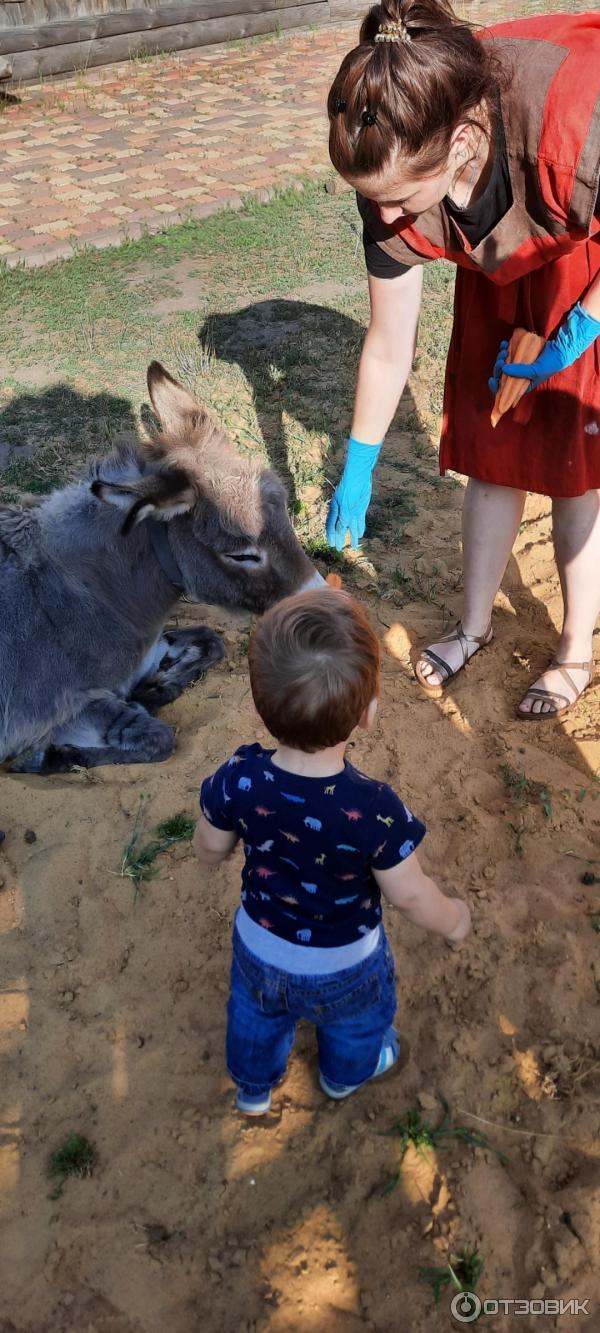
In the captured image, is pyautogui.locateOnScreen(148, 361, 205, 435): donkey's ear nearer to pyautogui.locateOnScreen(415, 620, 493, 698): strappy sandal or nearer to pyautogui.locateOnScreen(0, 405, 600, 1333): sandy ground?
pyautogui.locateOnScreen(0, 405, 600, 1333): sandy ground

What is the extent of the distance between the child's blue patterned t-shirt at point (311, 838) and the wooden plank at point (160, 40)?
1156cm

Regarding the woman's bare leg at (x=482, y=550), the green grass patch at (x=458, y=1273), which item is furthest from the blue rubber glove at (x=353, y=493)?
the green grass patch at (x=458, y=1273)

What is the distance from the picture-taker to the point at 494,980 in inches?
98.9

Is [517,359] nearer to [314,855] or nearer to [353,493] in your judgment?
[353,493]

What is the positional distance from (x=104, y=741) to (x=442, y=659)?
1.37 metres

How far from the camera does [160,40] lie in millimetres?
11500

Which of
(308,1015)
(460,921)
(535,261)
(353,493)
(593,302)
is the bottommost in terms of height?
(308,1015)

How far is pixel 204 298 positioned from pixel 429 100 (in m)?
4.95

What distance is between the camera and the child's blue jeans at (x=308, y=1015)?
2.04 m

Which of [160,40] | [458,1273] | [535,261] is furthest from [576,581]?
[160,40]

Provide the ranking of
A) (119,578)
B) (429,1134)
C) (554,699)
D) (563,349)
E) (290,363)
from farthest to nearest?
1. (290,363)
2. (119,578)
3. (554,699)
4. (563,349)
5. (429,1134)

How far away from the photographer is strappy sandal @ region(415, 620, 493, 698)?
11.5 feet

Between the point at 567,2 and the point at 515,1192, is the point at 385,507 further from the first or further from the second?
the point at 567,2

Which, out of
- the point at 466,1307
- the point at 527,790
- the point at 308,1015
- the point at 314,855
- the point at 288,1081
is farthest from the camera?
the point at 527,790
